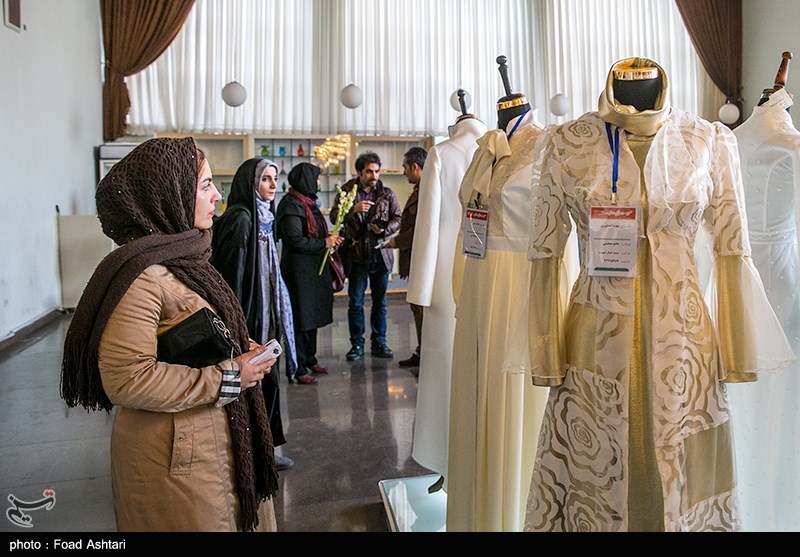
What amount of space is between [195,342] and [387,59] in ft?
29.4

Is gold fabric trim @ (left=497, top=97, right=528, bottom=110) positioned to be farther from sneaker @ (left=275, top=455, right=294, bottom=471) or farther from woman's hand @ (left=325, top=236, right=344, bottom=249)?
woman's hand @ (left=325, top=236, right=344, bottom=249)

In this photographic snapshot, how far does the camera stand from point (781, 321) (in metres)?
2.12

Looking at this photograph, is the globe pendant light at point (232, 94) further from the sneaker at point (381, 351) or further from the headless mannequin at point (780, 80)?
the headless mannequin at point (780, 80)

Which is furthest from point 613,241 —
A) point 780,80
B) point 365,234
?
point 365,234

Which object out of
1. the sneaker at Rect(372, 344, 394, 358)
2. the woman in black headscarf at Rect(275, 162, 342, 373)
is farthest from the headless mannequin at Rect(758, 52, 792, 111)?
the sneaker at Rect(372, 344, 394, 358)

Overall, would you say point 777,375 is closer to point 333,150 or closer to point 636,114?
point 636,114

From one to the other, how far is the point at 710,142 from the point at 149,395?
4.47 ft

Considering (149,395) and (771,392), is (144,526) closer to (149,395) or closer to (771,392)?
(149,395)

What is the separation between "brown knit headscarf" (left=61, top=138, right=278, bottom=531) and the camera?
1330 mm

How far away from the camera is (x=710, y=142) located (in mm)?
1497

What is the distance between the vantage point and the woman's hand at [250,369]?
1.45 meters

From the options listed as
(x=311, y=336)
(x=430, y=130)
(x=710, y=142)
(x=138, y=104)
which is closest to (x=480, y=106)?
(x=430, y=130)

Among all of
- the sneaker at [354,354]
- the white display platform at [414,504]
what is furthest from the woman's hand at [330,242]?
the white display platform at [414,504]

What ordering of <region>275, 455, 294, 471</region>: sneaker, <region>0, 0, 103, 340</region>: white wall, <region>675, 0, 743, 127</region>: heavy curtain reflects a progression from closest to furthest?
<region>275, 455, 294, 471</region>: sneaker, <region>0, 0, 103, 340</region>: white wall, <region>675, 0, 743, 127</region>: heavy curtain
